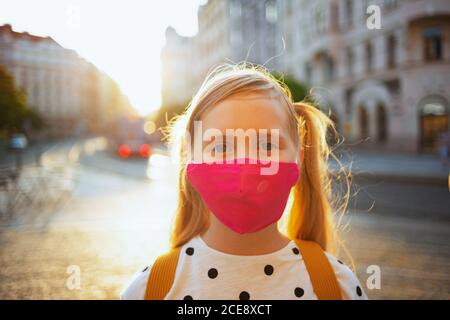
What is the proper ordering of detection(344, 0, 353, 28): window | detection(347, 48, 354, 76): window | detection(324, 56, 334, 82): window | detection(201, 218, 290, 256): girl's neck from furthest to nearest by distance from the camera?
A: detection(324, 56, 334, 82): window < detection(347, 48, 354, 76): window < detection(344, 0, 353, 28): window < detection(201, 218, 290, 256): girl's neck

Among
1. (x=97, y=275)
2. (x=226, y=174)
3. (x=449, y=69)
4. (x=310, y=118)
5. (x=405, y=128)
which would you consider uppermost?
(x=449, y=69)

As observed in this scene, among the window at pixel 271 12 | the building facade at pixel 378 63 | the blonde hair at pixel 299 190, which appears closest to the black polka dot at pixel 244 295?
the blonde hair at pixel 299 190

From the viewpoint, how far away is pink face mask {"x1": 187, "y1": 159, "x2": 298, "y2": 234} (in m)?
1.24

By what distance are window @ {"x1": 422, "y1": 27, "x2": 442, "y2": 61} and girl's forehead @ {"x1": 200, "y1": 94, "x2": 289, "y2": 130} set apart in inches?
910

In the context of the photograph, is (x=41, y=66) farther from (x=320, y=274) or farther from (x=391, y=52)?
(x=391, y=52)

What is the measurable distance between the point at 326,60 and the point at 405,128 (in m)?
7.85

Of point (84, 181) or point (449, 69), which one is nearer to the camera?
point (84, 181)

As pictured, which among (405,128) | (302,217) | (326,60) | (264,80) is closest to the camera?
(264,80)

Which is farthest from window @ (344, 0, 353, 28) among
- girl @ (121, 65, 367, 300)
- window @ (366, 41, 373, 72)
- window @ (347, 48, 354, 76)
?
girl @ (121, 65, 367, 300)

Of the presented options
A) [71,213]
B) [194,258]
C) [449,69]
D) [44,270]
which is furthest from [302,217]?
[449,69]

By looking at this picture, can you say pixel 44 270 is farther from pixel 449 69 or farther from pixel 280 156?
pixel 449 69

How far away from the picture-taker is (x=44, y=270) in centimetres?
452

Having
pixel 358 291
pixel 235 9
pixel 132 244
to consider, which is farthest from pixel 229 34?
pixel 358 291

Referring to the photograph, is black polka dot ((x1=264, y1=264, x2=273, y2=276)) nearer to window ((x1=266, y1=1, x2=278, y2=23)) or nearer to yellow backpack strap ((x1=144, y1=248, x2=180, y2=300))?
yellow backpack strap ((x1=144, y1=248, x2=180, y2=300))
